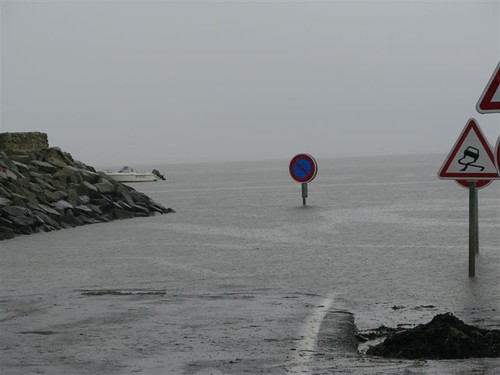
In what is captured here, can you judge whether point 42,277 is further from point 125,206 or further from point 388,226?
point 125,206

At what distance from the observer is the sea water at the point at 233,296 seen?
7.35m

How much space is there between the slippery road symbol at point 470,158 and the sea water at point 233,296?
4.96 ft

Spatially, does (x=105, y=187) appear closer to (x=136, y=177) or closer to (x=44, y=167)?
(x=44, y=167)

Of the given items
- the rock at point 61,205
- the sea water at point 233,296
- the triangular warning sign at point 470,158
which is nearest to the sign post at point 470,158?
the triangular warning sign at point 470,158

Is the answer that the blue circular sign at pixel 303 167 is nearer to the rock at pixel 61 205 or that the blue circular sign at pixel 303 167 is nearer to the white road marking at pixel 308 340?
the rock at pixel 61 205

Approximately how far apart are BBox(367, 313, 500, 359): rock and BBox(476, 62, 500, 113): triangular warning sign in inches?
101

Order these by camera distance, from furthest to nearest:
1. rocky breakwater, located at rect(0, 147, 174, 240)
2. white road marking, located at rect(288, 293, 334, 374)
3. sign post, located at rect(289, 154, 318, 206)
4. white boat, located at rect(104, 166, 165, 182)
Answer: white boat, located at rect(104, 166, 165, 182) → sign post, located at rect(289, 154, 318, 206) → rocky breakwater, located at rect(0, 147, 174, 240) → white road marking, located at rect(288, 293, 334, 374)

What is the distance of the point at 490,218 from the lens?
92.1ft

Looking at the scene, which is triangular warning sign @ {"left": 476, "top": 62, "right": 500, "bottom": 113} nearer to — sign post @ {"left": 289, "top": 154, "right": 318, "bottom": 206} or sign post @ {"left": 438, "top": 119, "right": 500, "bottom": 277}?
sign post @ {"left": 438, "top": 119, "right": 500, "bottom": 277}

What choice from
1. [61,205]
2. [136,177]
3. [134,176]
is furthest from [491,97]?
[136,177]

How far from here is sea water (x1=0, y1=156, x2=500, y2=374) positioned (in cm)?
735

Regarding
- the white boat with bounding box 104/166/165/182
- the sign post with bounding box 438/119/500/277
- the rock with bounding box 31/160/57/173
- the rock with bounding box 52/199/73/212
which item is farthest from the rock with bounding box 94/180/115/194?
the white boat with bounding box 104/166/165/182

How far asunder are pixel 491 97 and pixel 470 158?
2.80 metres

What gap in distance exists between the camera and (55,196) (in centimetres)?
2812
